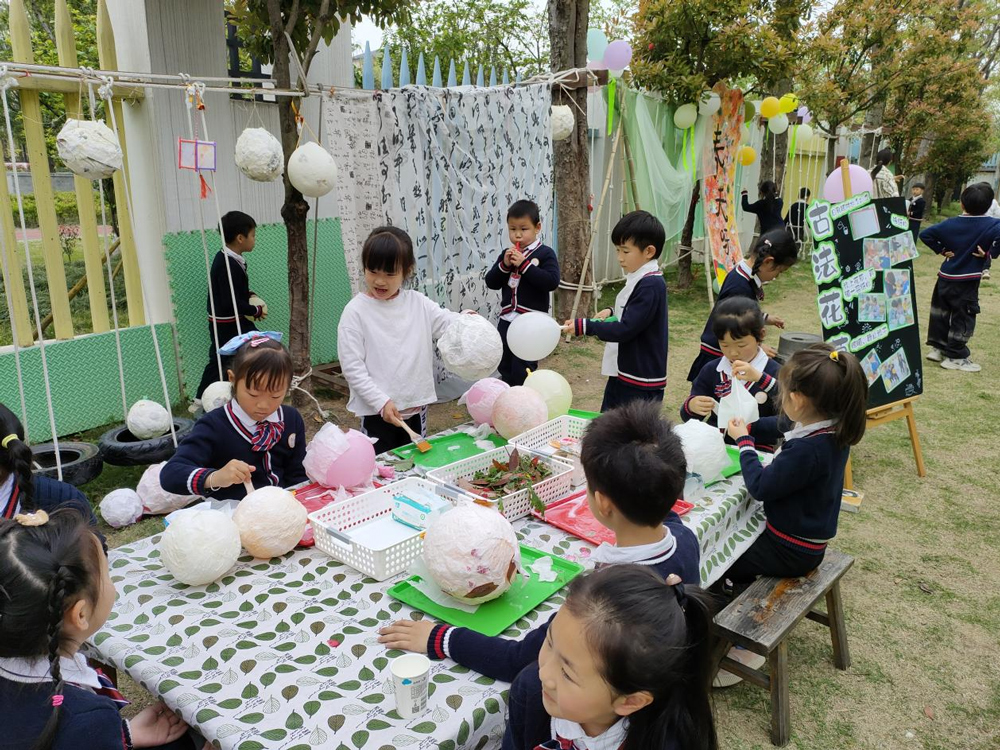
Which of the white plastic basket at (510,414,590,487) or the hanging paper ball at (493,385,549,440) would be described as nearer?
the white plastic basket at (510,414,590,487)

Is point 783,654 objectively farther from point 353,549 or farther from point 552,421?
point 353,549

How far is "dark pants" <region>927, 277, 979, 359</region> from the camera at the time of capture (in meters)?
6.90

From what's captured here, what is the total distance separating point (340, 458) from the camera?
2.27 metres

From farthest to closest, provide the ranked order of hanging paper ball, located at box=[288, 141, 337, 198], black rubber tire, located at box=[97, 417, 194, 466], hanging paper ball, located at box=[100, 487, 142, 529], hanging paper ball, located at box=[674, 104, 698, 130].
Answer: hanging paper ball, located at box=[674, 104, 698, 130] → black rubber tire, located at box=[97, 417, 194, 466] → hanging paper ball, located at box=[288, 141, 337, 198] → hanging paper ball, located at box=[100, 487, 142, 529]

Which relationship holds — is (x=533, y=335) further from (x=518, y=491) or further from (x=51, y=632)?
(x=51, y=632)

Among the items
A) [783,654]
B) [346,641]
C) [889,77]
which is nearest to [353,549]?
[346,641]

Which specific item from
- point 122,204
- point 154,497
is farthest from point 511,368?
point 122,204

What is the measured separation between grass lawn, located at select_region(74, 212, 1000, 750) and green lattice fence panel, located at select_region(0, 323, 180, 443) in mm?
641

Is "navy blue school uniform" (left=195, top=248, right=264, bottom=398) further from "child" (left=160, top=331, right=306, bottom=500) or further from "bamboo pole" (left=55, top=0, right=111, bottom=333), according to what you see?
"child" (left=160, top=331, right=306, bottom=500)

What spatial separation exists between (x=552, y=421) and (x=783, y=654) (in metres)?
1.22

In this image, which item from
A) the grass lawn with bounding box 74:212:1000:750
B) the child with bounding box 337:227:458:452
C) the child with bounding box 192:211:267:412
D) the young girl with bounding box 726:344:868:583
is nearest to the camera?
the young girl with bounding box 726:344:868:583

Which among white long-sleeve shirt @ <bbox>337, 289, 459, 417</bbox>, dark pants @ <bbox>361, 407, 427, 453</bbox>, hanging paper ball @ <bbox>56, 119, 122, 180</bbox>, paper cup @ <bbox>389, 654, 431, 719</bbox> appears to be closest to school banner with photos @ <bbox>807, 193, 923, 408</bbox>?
white long-sleeve shirt @ <bbox>337, 289, 459, 417</bbox>

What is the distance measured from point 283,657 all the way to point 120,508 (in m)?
2.64

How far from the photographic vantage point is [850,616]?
3168 millimetres
